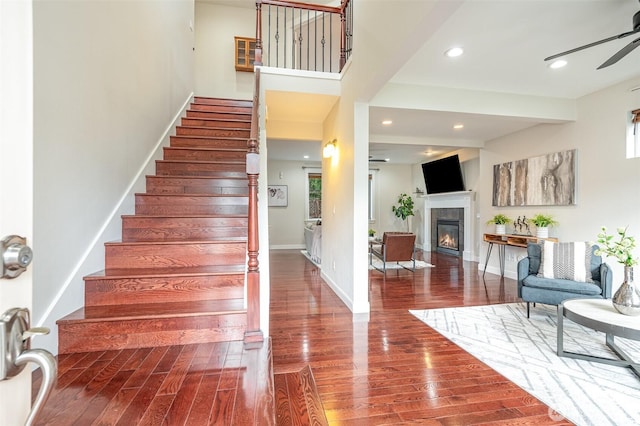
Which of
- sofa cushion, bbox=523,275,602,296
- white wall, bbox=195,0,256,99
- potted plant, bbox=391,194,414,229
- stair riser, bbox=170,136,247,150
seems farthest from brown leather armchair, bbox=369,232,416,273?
white wall, bbox=195,0,256,99

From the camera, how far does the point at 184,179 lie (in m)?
3.06

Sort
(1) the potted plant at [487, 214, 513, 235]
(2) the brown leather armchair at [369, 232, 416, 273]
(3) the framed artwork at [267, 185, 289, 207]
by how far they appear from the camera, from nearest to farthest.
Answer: (1) the potted plant at [487, 214, 513, 235] < (2) the brown leather armchair at [369, 232, 416, 273] < (3) the framed artwork at [267, 185, 289, 207]

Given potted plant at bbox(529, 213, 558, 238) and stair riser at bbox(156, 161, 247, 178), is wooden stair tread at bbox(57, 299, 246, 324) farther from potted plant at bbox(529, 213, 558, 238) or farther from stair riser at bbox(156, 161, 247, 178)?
potted plant at bbox(529, 213, 558, 238)

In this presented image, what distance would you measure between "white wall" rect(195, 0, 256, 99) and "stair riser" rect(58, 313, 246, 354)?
5.72 m

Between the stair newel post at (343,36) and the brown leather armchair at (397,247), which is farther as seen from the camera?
the brown leather armchair at (397,247)

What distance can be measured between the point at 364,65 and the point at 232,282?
7.88ft

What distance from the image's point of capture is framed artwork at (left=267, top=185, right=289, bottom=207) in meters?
8.78

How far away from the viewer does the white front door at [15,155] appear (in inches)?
18.9

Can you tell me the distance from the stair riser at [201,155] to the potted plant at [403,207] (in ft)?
21.5

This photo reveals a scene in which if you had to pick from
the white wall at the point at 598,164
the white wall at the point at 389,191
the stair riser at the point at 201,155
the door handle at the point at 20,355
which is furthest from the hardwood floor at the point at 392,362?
the white wall at the point at 389,191

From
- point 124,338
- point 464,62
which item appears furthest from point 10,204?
point 464,62

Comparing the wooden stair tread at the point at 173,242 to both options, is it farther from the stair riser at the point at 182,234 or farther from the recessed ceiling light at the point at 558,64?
the recessed ceiling light at the point at 558,64

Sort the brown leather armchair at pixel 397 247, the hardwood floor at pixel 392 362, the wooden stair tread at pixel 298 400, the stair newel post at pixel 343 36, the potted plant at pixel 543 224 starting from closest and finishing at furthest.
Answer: the wooden stair tread at pixel 298 400 < the hardwood floor at pixel 392 362 < the stair newel post at pixel 343 36 < the potted plant at pixel 543 224 < the brown leather armchair at pixel 397 247

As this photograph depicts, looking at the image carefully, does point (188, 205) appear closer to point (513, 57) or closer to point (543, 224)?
point (513, 57)
